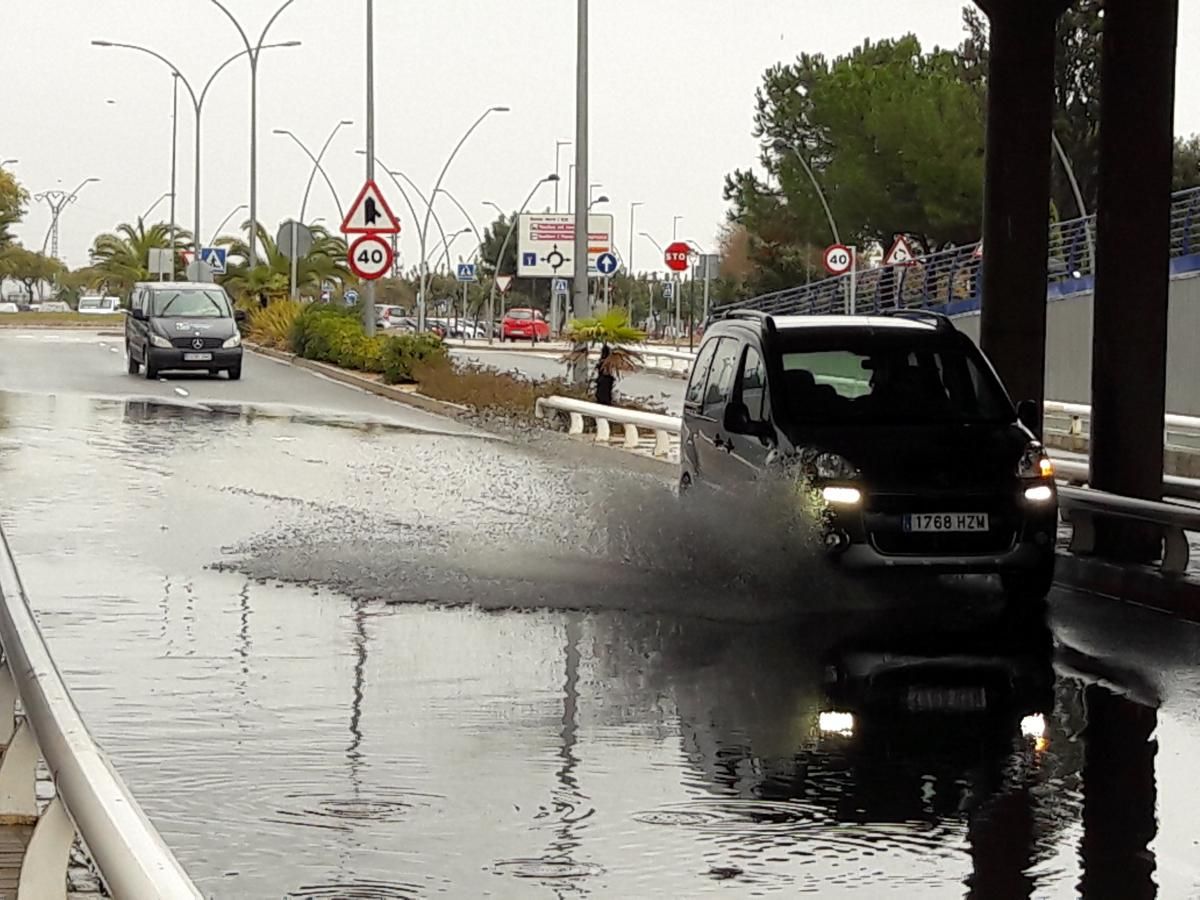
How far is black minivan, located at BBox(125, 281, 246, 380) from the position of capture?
134 feet

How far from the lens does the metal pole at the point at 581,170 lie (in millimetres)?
29891

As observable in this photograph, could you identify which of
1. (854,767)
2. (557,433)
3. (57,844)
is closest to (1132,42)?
(854,767)

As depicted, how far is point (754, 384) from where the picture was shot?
45.8ft

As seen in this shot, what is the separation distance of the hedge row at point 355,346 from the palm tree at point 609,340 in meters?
9.78

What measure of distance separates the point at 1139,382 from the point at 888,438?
3.38m

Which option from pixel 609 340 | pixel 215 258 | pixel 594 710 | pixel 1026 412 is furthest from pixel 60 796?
pixel 215 258

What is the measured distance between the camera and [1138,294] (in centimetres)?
1502

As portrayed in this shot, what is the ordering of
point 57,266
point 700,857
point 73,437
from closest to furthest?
point 700,857 → point 73,437 → point 57,266

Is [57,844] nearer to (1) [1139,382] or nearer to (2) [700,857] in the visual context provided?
(2) [700,857]

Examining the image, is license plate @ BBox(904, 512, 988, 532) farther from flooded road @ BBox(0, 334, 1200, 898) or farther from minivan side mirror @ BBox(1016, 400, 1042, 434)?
minivan side mirror @ BBox(1016, 400, 1042, 434)

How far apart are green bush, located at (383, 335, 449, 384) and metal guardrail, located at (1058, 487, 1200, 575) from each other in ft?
81.0

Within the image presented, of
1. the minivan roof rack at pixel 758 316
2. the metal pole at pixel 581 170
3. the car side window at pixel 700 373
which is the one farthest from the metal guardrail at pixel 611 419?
the minivan roof rack at pixel 758 316

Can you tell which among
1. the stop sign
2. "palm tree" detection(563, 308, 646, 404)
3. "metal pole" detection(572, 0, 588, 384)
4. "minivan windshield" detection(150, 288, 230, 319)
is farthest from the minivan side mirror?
the stop sign

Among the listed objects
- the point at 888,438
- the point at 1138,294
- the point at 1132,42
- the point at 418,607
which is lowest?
the point at 418,607
